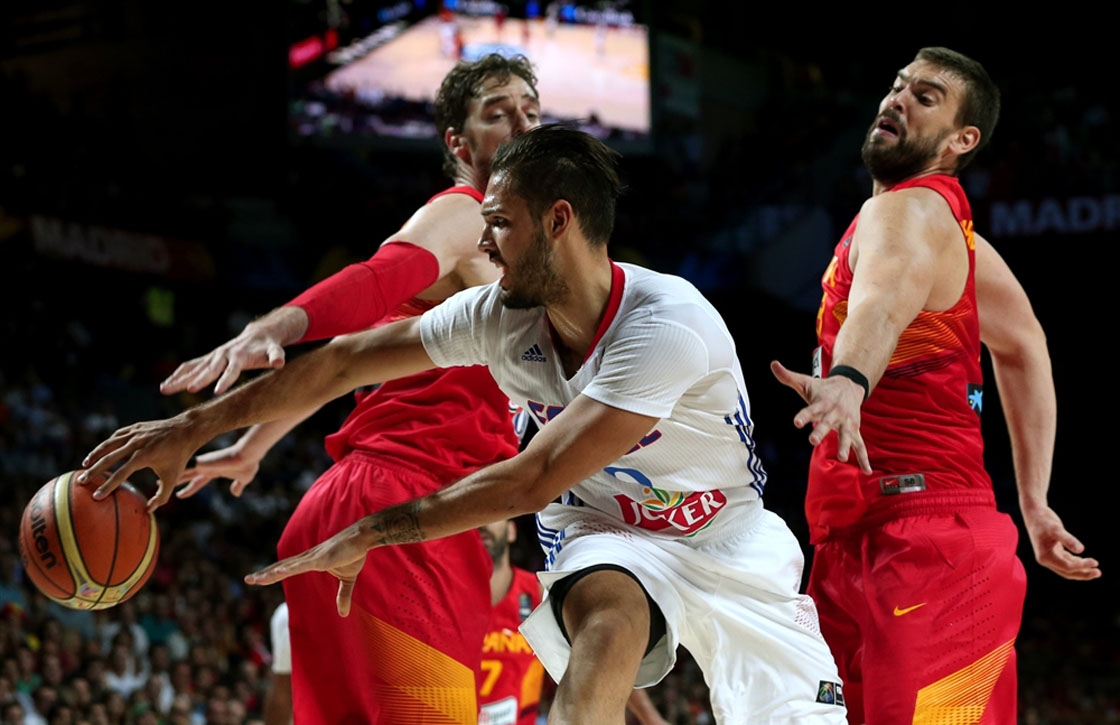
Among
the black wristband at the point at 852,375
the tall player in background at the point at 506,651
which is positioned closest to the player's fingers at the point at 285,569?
the black wristband at the point at 852,375

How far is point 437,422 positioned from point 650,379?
3.34 ft

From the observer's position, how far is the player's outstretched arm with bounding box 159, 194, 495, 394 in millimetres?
3158

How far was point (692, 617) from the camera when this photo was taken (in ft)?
10.8

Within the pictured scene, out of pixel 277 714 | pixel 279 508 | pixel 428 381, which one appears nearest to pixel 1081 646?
pixel 279 508

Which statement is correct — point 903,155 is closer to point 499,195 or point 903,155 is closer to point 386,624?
point 499,195

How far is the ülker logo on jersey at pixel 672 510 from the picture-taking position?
3350 mm

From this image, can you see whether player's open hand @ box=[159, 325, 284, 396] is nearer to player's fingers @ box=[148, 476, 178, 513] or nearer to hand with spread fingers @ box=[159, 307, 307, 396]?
hand with spread fingers @ box=[159, 307, 307, 396]

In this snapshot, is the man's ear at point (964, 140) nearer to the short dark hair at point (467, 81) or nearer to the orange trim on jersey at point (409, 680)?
the short dark hair at point (467, 81)

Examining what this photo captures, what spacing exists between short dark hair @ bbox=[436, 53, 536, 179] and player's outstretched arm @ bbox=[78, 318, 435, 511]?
1.07 metres

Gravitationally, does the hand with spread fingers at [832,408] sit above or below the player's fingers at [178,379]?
below

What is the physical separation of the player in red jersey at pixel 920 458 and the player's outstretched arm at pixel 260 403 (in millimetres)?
1182

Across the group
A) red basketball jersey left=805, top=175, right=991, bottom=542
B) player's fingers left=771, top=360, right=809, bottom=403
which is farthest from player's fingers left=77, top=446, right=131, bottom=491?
red basketball jersey left=805, top=175, right=991, bottom=542

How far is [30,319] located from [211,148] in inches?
183

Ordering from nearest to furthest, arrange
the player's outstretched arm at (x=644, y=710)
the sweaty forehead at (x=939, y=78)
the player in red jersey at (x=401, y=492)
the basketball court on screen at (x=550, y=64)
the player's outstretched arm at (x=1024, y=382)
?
the player in red jersey at (x=401, y=492), the sweaty forehead at (x=939, y=78), the player's outstretched arm at (x=1024, y=382), the player's outstretched arm at (x=644, y=710), the basketball court on screen at (x=550, y=64)
